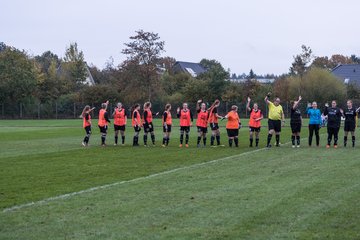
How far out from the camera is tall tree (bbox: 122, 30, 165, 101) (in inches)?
3110

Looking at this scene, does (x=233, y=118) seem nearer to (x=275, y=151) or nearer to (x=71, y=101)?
(x=275, y=151)

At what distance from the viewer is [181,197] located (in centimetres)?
1142

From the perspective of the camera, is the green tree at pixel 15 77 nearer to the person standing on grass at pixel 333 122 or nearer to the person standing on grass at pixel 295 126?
the person standing on grass at pixel 295 126

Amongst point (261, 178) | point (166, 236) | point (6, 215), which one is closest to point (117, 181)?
point (261, 178)

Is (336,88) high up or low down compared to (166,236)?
up

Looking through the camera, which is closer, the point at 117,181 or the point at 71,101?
the point at 117,181

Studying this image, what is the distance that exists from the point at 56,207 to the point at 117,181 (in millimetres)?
3611

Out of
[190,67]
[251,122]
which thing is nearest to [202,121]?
[251,122]

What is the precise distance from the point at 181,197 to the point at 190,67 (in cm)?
11039

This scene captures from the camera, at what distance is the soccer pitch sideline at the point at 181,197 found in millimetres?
8609

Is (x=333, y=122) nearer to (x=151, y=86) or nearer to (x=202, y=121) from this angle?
(x=202, y=121)

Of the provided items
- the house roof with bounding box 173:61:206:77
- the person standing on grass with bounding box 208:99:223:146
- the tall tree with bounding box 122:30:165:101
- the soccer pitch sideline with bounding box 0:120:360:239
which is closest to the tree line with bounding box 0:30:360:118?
the tall tree with bounding box 122:30:165:101

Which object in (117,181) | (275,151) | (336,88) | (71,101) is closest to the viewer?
(117,181)

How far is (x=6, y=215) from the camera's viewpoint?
9844mm
